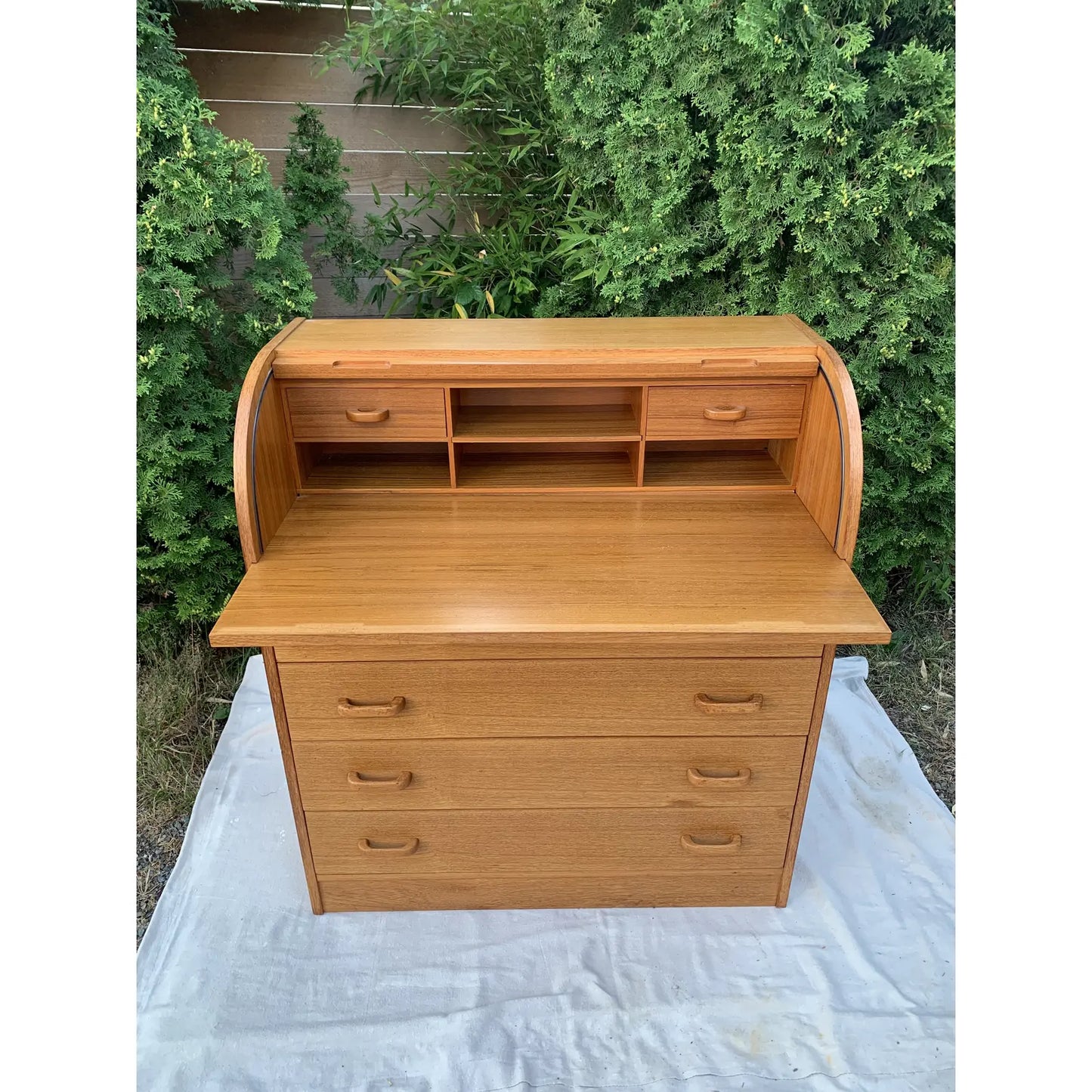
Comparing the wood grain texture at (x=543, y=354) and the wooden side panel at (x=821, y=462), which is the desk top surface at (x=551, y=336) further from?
the wooden side panel at (x=821, y=462)

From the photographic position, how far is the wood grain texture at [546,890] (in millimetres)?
1859

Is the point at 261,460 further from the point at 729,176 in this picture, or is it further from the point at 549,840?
the point at 729,176

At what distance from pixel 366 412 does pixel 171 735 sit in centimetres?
136

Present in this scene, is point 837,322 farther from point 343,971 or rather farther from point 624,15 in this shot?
point 343,971

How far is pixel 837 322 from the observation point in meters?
2.35

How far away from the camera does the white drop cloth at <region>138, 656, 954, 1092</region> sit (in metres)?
1.59

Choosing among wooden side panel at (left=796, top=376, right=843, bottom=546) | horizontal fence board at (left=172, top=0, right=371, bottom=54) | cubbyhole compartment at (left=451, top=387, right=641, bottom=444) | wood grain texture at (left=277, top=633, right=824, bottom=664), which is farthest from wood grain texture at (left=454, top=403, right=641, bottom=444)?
horizontal fence board at (left=172, top=0, right=371, bottom=54)

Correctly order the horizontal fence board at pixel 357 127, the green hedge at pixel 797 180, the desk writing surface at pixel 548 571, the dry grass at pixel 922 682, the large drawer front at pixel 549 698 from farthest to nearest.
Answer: the horizontal fence board at pixel 357 127 < the dry grass at pixel 922 682 < the green hedge at pixel 797 180 < the large drawer front at pixel 549 698 < the desk writing surface at pixel 548 571

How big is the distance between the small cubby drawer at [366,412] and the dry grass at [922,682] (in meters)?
1.83

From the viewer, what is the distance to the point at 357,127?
2.79 m

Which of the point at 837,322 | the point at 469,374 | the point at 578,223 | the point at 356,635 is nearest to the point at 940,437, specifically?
the point at 837,322

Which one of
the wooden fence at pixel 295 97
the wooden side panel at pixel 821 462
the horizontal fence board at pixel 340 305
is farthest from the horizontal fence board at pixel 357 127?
the wooden side panel at pixel 821 462

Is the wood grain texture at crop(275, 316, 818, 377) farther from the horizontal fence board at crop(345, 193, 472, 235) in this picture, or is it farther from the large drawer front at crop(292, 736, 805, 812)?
the horizontal fence board at crop(345, 193, 472, 235)

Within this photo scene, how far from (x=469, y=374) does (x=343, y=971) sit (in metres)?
1.43
